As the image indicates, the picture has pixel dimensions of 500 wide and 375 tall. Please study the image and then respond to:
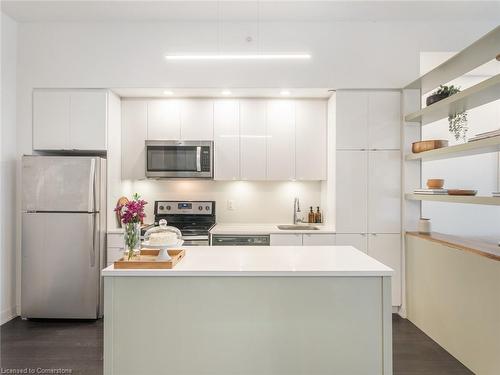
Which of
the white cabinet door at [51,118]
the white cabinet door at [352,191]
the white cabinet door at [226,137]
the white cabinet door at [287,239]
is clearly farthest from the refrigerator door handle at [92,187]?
the white cabinet door at [352,191]

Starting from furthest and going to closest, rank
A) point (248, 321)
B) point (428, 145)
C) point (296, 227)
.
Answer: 1. point (296, 227)
2. point (428, 145)
3. point (248, 321)

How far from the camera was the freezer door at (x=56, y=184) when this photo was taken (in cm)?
322

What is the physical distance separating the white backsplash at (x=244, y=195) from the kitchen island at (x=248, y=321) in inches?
90.0

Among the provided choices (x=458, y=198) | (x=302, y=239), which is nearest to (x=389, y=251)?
(x=302, y=239)

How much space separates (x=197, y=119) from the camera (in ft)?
12.3

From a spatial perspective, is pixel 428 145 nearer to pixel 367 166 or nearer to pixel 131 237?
pixel 367 166

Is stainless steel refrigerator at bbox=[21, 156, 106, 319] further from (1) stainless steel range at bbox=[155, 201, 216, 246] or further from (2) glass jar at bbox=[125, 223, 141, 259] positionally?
(2) glass jar at bbox=[125, 223, 141, 259]

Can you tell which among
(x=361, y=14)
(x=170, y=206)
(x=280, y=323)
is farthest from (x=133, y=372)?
(x=361, y=14)

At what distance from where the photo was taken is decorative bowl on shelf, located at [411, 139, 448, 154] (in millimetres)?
2981

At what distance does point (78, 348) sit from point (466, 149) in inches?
142

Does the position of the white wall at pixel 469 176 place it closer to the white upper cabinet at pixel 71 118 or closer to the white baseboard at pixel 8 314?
the white upper cabinet at pixel 71 118

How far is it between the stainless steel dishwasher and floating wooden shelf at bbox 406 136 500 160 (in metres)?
1.77

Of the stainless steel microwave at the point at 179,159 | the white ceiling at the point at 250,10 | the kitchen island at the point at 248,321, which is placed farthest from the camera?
the stainless steel microwave at the point at 179,159

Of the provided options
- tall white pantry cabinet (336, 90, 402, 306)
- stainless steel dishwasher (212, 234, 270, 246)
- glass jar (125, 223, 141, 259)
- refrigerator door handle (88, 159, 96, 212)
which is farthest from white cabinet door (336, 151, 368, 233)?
refrigerator door handle (88, 159, 96, 212)
